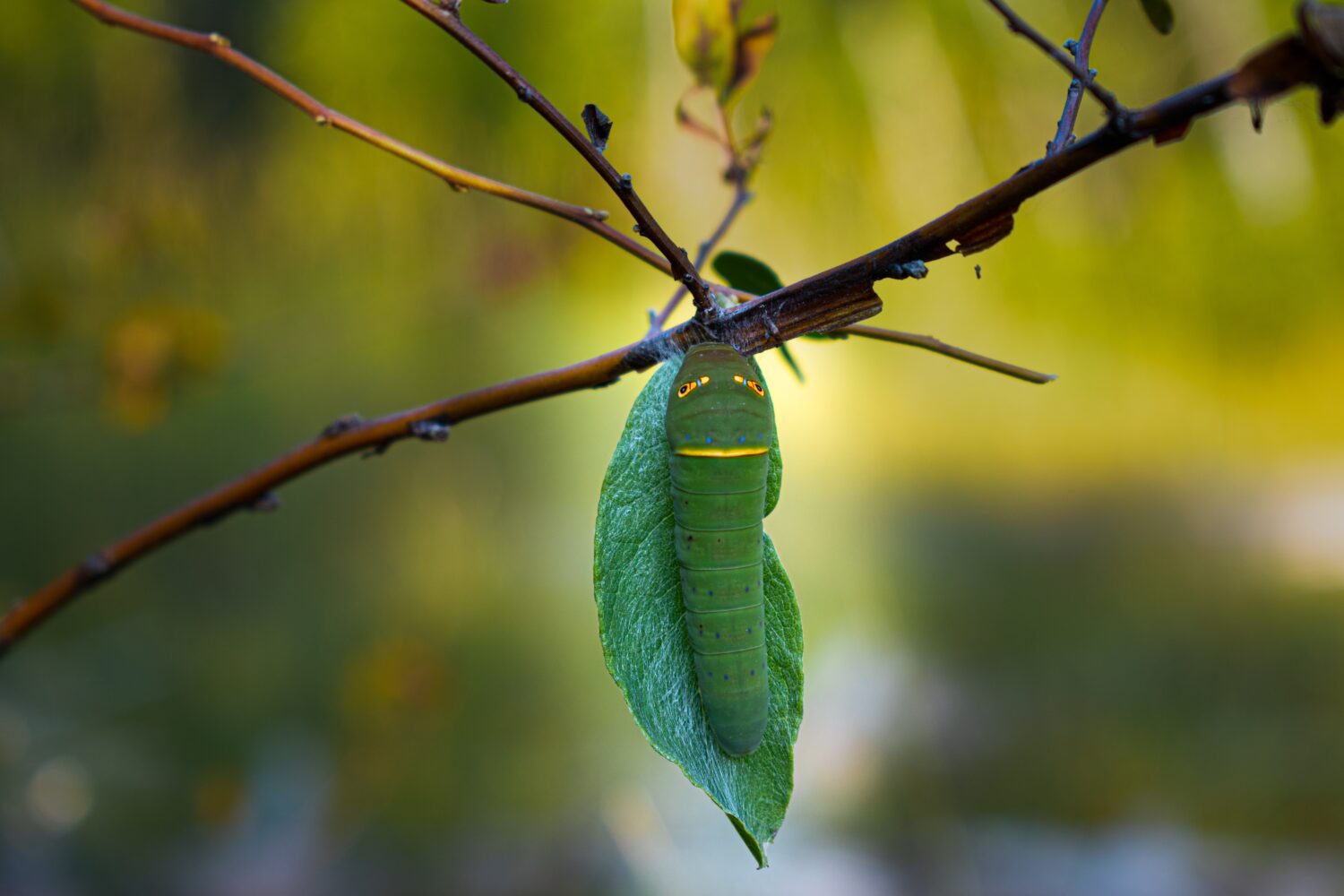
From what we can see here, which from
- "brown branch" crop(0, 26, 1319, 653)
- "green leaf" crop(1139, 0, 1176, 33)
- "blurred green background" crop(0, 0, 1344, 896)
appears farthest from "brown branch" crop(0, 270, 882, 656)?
"blurred green background" crop(0, 0, 1344, 896)

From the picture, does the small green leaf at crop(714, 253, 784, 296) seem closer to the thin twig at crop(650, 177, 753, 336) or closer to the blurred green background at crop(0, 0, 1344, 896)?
the thin twig at crop(650, 177, 753, 336)

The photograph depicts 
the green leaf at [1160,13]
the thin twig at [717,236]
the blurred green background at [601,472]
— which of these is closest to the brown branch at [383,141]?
the thin twig at [717,236]

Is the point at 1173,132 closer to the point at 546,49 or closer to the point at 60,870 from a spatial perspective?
the point at 546,49

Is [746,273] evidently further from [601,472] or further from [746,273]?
[601,472]

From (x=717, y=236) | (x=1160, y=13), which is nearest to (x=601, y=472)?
(x=717, y=236)

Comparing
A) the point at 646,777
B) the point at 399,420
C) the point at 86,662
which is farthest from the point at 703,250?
the point at 86,662
